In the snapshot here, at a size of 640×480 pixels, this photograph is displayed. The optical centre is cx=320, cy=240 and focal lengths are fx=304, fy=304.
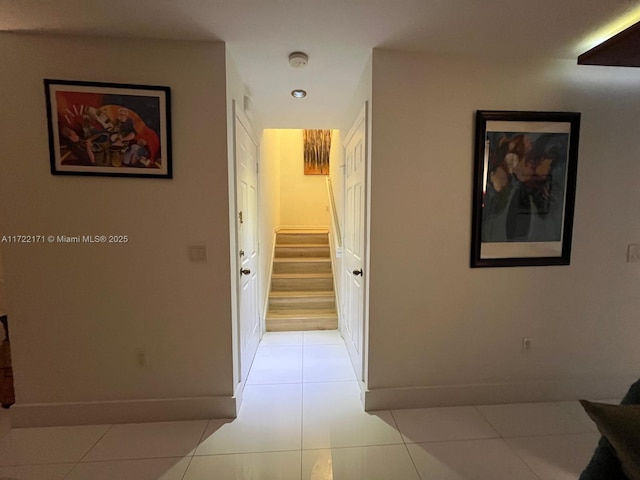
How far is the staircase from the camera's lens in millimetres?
3498

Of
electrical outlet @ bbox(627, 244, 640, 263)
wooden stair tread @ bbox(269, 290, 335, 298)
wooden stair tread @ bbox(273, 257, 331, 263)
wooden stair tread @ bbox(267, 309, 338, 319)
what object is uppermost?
electrical outlet @ bbox(627, 244, 640, 263)

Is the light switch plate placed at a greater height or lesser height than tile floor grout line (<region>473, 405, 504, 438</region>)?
greater

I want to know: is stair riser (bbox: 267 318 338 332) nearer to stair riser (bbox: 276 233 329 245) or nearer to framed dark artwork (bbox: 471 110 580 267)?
stair riser (bbox: 276 233 329 245)

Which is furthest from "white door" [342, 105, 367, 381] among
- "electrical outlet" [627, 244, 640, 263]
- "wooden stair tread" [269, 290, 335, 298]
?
"electrical outlet" [627, 244, 640, 263]

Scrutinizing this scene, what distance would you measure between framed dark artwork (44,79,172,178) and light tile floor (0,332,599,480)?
159 cm

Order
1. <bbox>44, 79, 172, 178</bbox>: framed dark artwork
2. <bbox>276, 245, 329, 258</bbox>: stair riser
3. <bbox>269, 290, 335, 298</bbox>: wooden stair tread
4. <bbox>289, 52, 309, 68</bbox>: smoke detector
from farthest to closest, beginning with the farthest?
<bbox>276, 245, 329, 258</bbox>: stair riser
<bbox>269, 290, 335, 298</bbox>: wooden stair tread
<bbox>289, 52, 309, 68</bbox>: smoke detector
<bbox>44, 79, 172, 178</bbox>: framed dark artwork

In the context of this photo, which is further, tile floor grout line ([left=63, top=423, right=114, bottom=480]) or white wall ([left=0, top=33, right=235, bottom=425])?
white wall ([left=0, top=33, right=235, bottom=425])

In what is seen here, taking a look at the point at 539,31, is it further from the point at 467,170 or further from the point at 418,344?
the point at 418,344

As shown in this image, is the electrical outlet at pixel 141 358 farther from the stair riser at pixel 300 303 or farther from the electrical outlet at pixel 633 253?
the electrical outlet at pixel 633 253

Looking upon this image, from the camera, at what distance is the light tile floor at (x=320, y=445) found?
1571 mm

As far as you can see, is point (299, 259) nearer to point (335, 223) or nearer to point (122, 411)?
point (335, 223)

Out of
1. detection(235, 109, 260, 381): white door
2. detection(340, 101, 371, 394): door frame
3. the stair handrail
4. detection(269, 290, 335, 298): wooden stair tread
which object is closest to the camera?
detection(340, 101, 371, 394): door frame

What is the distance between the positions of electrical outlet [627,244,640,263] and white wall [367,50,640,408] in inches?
1.7

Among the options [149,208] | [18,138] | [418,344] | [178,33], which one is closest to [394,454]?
[418,344]
